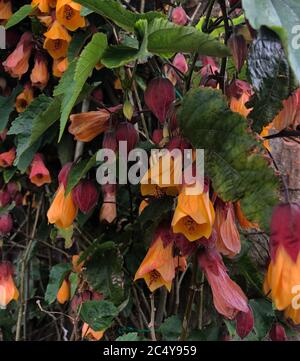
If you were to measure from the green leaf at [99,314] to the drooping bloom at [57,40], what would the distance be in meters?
0.50

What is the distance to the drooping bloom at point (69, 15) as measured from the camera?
84 cm

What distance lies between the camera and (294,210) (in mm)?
475

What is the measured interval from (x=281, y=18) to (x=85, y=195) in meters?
0.41

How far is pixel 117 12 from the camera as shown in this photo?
556 millimetres

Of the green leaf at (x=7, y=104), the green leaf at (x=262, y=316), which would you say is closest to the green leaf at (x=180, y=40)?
the green leaf at (x=262, y=316)

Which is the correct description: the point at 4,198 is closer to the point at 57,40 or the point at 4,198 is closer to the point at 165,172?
the point at 57,40

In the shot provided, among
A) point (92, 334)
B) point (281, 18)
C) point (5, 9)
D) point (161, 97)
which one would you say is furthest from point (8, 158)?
point (281, 18)

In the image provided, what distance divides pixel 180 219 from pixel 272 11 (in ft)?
0.81

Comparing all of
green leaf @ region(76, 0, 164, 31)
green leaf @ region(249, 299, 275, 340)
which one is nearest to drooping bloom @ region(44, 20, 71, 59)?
green leaf @ region(76, 0, 164, 31)

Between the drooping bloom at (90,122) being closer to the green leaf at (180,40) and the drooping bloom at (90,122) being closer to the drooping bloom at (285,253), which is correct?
the green leaf at (180,40)

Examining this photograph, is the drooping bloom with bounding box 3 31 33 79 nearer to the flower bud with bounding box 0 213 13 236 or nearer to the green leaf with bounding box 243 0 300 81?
the flower bud with bounding box 0 213 13 236

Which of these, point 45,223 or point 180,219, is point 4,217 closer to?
point 45,223

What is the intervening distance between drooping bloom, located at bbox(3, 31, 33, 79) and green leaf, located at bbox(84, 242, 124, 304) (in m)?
0.44
